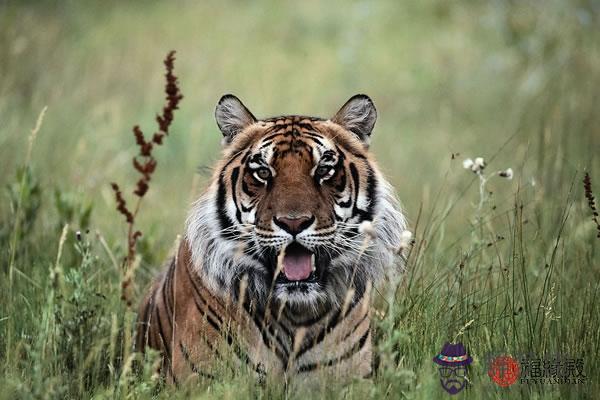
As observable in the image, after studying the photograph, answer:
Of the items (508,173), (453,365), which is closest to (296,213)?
(453,365)

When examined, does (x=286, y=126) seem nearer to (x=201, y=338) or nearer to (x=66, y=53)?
(x=201, y=338)

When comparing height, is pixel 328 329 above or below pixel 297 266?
below

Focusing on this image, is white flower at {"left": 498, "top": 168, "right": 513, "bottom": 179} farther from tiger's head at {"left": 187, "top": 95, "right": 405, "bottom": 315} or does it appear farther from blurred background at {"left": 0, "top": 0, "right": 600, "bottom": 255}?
blurred background at {"left": 0, "top": 0, "right": 600, "bottom": 255}

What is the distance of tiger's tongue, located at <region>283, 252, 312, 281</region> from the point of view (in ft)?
12.2

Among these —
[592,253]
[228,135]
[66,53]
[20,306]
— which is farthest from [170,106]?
[66,53]

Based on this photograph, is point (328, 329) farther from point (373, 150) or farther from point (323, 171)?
point (373, 150)

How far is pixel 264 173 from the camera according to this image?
389 centimetres

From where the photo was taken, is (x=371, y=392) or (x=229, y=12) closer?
(x=371, y=392)

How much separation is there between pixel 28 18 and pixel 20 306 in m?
5.08

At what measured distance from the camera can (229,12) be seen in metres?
15.0

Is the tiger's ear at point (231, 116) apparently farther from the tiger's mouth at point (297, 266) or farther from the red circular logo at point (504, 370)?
the red circular logo at point (504, 370)

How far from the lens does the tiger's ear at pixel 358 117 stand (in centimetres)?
414

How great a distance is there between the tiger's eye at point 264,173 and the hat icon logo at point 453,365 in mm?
1048

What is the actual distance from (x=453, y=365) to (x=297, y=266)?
29.6 inches
